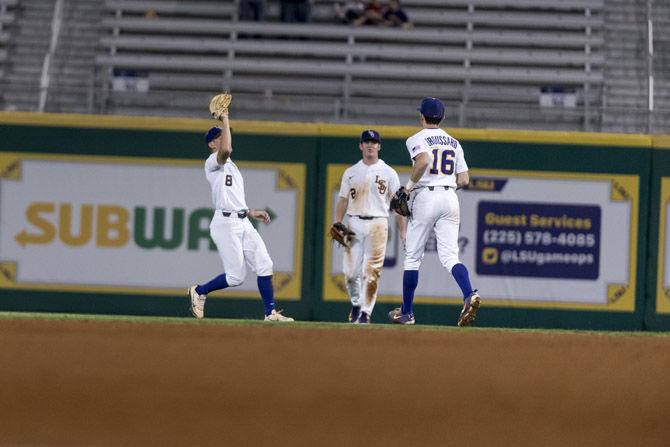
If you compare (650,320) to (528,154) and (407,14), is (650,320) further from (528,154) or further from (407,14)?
(407,14)

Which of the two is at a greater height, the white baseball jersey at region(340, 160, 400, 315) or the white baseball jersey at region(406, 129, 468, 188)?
the white baseball jersey at region(406, 129, 468, 188)

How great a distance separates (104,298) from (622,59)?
367 inches

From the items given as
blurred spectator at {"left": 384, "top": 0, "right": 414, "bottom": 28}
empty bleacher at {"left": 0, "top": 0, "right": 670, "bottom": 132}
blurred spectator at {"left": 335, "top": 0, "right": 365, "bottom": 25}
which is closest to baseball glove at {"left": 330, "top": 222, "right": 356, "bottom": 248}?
empty bleacher at {"left": 0, "top": 0, "right": 670, "bottom": 132}

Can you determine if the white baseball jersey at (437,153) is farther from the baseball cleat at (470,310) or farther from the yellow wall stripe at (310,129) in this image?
the yellow wall stripe at (310,129)

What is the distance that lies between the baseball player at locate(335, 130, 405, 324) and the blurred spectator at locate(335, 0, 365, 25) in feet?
25.5

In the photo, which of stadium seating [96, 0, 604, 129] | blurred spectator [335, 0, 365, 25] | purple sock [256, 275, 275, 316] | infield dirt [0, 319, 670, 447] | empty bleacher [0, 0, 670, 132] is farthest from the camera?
blurred spectator [335, 0, 365, 25]

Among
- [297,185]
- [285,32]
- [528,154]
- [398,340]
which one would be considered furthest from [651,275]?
[285,32]

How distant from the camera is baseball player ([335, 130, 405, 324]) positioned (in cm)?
1016

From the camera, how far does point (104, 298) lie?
38.5 ft

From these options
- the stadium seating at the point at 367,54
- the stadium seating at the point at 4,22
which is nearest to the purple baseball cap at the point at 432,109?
the stadium seating at the point at 367,54

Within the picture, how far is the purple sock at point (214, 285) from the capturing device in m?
9.50

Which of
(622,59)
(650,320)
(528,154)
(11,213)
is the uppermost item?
(622,59)

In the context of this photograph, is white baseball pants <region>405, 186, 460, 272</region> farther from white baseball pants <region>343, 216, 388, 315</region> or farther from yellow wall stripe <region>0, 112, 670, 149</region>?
yellow wall stripe <region>0, 112, 670, 149</region>

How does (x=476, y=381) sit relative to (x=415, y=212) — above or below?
below
